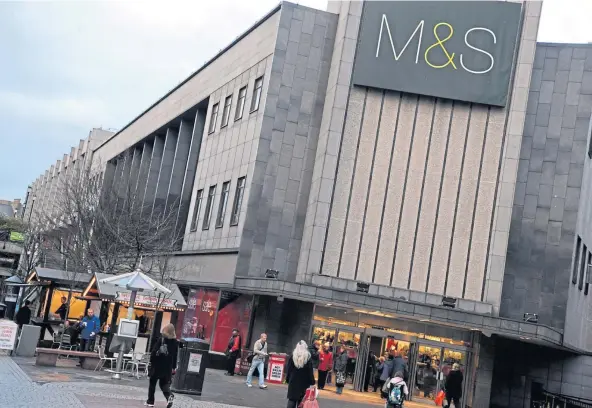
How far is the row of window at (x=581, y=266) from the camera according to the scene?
35.5m

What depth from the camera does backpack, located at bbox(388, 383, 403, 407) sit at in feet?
62.1

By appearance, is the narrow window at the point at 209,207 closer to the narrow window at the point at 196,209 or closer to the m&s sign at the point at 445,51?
the narrow window at the point at 196,209

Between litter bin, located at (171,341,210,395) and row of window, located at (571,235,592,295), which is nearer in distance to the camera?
litter bin, located at (171,341,210,395)

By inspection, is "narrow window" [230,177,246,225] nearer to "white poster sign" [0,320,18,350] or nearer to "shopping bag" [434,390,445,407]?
"shopping bag" [434,390,445,407]

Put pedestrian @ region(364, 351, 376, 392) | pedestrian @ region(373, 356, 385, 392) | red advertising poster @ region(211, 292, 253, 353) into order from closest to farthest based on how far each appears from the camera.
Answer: pedestrian @ region(373, 356, 385, 392) → pedestrian @ region(364, 351, 376, 392) → red advertising poster @ region(211, 292, 253, 353)

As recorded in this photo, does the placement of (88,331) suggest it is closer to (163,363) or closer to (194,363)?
(194,363)

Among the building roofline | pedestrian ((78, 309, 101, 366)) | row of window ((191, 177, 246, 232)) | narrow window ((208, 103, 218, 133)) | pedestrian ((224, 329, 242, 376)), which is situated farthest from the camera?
narrow window ((208, 103, 218, 133))

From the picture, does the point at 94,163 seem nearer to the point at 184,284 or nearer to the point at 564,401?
the point at 184,284

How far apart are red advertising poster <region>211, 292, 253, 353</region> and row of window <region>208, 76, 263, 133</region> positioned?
26.3 ft

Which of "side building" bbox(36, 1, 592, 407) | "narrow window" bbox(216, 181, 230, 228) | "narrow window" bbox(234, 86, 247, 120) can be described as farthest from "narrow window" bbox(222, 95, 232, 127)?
"side building" bbox(36, 1, 592, 407)

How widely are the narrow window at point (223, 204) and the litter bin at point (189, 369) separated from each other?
18006 mm

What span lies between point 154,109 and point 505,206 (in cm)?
3218

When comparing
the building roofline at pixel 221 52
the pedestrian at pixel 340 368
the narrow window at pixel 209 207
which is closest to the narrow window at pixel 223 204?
the narrow window at pixel 209 207

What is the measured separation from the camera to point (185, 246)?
4256cm
